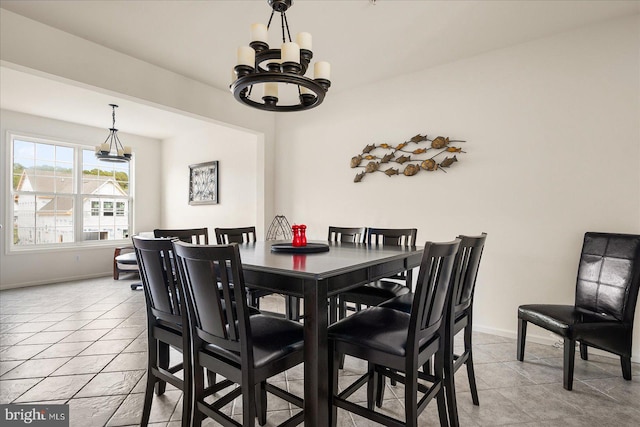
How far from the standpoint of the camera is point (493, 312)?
317 centimetres

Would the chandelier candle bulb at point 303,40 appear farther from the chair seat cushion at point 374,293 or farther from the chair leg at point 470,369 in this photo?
the chair leg at point 470,369

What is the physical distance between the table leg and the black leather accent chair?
1776 mm

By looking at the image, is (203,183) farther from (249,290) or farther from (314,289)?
(314,289)

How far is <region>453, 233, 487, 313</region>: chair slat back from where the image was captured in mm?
1642

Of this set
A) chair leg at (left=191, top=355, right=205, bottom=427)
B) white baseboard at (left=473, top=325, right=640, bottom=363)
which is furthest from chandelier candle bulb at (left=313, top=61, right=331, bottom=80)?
white baseboard at (left=473, top=325, right=640, bottom=363)

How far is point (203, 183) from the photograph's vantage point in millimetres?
5918

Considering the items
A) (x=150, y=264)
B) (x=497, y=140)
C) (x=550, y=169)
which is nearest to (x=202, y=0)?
(x=150, y=264)

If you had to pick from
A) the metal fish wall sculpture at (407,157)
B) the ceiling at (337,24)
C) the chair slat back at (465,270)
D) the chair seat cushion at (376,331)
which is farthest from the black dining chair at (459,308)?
the ceiling at (337,24)

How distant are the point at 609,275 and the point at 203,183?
18.2ft

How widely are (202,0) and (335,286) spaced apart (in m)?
2.33

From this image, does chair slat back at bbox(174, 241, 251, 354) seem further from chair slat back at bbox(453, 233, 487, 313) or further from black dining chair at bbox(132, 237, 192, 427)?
chair slat back at bbox(453, 233, 487, 313)

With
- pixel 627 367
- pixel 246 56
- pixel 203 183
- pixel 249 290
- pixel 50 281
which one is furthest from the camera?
pixel 203 183

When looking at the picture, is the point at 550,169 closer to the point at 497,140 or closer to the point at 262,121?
the point at 497,140

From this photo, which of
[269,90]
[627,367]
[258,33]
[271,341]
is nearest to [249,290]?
[271,341]
